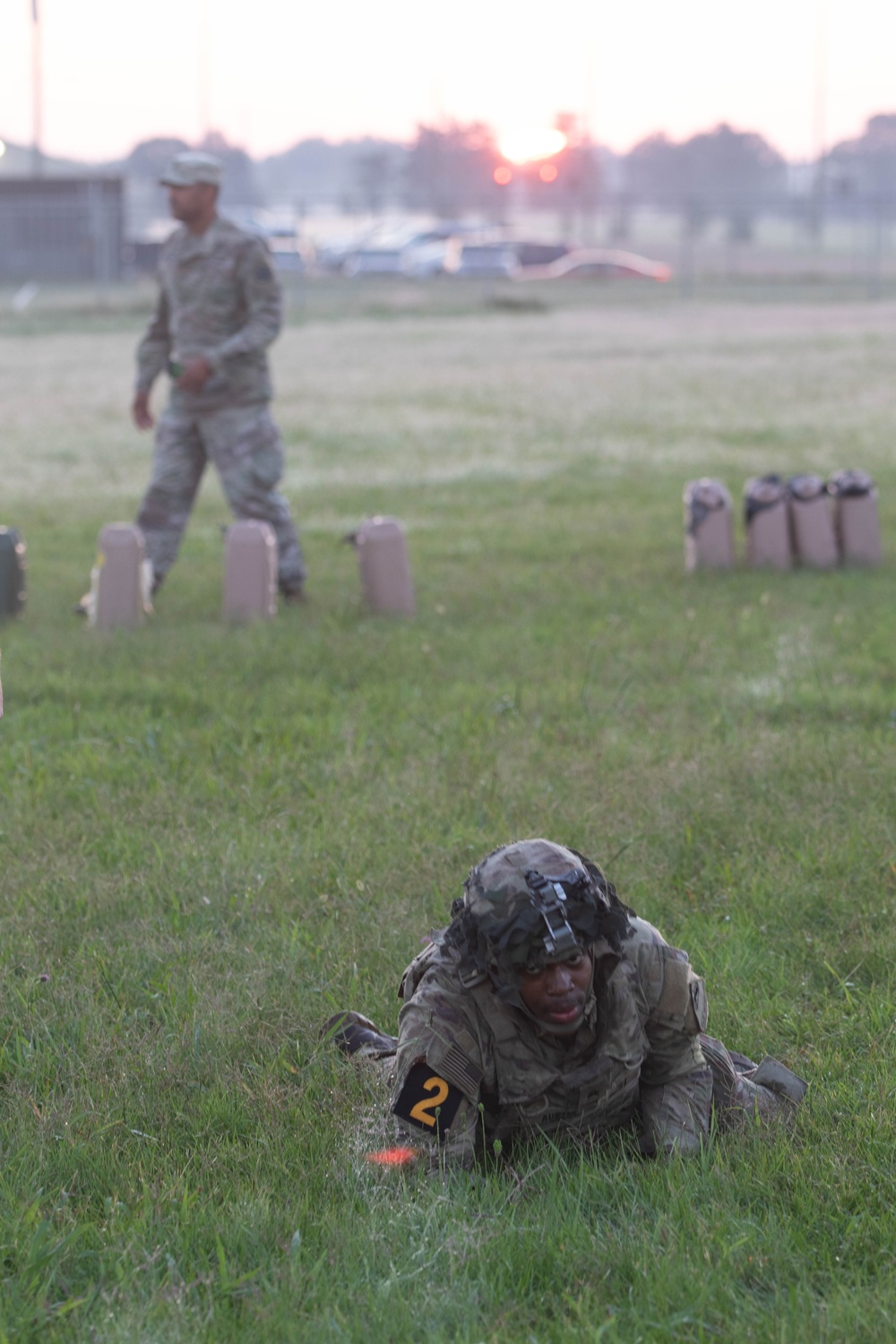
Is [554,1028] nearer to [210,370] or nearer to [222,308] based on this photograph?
[210,370]

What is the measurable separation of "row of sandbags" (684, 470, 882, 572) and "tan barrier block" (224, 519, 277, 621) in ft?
9.11

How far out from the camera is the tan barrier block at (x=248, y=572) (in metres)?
8.77

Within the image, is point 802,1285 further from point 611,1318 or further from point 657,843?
point 657,843

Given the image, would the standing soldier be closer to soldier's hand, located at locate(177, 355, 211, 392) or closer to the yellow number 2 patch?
soldier's hand, located at locate(177, 355, 211, 392)

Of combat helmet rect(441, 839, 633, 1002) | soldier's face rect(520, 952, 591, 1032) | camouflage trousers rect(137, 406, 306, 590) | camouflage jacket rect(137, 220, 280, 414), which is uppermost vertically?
camouflage jacket rect(137, 220, 280, 414)

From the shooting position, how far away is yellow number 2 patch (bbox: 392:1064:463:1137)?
3.34 meters

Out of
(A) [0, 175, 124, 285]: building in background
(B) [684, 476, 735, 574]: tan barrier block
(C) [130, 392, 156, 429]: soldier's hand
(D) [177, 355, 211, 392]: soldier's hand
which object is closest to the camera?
(D) [177, 355, 211, 392]: soldier's hand

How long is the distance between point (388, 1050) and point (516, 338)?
2738 centimetres

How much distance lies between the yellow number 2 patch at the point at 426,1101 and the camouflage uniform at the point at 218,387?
6.23 meters

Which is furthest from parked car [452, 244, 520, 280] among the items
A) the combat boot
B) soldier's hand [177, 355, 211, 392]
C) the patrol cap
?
the combat boot

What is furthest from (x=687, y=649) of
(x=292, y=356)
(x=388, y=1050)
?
(x=292, y=356)

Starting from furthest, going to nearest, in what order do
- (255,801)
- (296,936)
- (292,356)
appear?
(292,356), (255,801), (296,936)

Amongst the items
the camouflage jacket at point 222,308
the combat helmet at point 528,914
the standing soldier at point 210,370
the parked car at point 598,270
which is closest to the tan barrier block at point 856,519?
the standing soldier at point 210,370

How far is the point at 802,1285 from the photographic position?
299 cm
